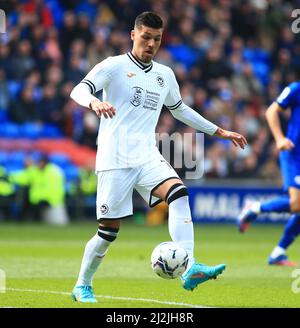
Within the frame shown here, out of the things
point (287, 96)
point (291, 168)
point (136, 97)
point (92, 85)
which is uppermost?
point (92, 85)

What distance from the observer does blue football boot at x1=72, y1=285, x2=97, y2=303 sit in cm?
796

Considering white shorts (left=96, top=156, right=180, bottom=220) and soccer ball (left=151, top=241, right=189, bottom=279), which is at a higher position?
white shorts (left=96, top=156, right=180, bottom=220)

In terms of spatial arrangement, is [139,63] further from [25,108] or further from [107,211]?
[25,108]

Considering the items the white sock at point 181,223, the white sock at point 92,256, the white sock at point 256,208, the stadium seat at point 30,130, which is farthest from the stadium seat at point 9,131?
the white sock at point 181,223

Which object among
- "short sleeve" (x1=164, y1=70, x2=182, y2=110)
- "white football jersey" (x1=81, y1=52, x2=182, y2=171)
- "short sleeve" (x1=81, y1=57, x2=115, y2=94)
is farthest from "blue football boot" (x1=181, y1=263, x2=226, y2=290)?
"short sleeve" (x1=81, y1=57, x2=115, y2=94)

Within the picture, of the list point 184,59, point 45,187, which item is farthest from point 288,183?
point 184,59

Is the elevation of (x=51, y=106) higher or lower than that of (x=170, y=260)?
lower

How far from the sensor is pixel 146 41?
802 centimetres

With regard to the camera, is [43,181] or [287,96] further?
[43,181]

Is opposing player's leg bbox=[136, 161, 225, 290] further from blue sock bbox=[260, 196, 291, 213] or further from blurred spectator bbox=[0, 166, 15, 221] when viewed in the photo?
blurred spectator bbox=[0, 166, 15, 221]

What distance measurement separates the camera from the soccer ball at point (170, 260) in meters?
7.71

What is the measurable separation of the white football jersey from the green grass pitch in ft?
4.08

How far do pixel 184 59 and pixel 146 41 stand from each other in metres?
16.3

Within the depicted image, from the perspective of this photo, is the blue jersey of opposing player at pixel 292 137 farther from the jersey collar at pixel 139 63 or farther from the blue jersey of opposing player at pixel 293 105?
the jersey collar at pixel 139 63
